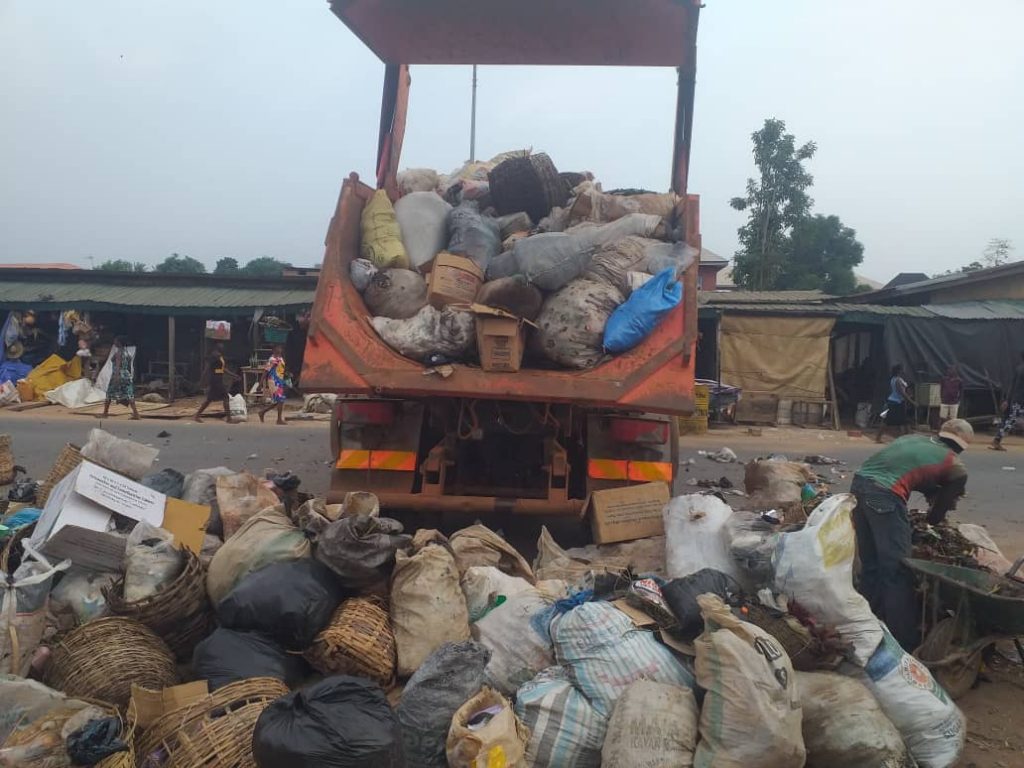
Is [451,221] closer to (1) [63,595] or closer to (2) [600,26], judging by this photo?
(2) [600,26]

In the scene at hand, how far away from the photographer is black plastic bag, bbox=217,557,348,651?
279 centimetres

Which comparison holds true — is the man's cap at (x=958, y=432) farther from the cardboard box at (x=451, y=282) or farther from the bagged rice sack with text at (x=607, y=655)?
the cardboard box at (x=451, y=282)

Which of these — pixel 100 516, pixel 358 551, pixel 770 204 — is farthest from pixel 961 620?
pixel 770 204

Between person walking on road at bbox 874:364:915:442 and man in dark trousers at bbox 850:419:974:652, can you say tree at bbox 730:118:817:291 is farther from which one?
man in dark trousers at bbox 850:419:974:652

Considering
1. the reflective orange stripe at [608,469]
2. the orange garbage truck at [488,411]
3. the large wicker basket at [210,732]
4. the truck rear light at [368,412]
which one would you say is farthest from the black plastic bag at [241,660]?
the reflective orange stripe at [608,469]

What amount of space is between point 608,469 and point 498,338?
102cm

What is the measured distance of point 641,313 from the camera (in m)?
4.09

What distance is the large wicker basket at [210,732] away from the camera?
2.04 m

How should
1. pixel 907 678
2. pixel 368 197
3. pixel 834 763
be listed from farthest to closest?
1. pixel 368 197
2. pixel 907 678
3. pixel 834 763

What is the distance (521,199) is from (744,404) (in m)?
9.71

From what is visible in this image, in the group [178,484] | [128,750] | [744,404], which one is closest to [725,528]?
[128,750]

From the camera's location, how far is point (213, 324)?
49.8 ft

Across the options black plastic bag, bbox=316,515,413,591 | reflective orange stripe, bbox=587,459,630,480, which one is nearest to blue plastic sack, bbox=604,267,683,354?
reflective orange stripe, bbox=587,459,630,480

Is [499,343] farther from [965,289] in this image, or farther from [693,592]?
[965,289]
